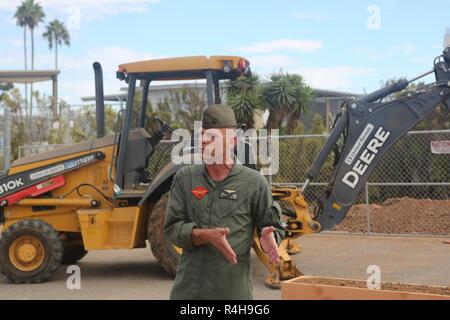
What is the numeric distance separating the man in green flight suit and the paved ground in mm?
4424

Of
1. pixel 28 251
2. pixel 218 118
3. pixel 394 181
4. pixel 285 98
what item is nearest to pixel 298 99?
pixel 285 98

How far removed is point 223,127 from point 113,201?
237 inches

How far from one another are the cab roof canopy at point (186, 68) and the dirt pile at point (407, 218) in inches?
233

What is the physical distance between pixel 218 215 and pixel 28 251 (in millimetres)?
6153

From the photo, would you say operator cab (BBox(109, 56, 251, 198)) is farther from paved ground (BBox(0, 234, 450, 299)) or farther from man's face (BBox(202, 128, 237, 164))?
man's face (BBox(202, 128, 237, 164))

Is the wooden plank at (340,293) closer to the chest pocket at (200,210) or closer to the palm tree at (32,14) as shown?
the chest pocket at (200,210)

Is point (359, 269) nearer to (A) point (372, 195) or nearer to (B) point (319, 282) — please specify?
(B) point (319, 282)

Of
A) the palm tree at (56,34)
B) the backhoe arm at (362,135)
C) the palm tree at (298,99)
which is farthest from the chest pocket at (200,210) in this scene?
the palm tree at (56,34)

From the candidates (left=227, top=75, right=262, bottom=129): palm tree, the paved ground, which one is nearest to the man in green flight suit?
the paved ground

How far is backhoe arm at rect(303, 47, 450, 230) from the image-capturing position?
373 inches

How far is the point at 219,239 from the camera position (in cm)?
344

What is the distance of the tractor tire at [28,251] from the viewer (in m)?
9.14

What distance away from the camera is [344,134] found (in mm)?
9617
